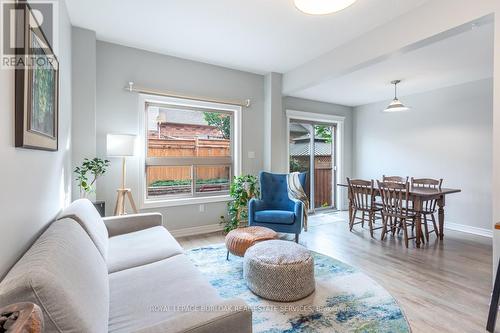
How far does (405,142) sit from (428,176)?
797 mm

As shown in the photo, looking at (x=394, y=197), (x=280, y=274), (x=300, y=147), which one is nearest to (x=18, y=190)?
(x=280, y=274)

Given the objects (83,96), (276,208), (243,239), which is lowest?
(243,239)

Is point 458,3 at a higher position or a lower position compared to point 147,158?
higher

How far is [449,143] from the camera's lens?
15.1ft

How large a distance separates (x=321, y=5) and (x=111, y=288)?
231 centimetres

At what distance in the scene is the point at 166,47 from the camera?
3521mm

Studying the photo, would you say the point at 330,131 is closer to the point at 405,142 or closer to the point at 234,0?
the point at 405,142

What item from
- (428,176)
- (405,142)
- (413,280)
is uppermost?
(405,142)

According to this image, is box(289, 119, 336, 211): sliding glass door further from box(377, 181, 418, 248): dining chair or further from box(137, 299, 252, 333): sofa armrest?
box(137, 299, 252, 333): sofa armrest

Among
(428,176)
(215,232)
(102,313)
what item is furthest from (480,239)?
(102,313)

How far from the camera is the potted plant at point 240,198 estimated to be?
3.99 m

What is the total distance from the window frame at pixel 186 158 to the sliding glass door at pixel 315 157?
1.53m

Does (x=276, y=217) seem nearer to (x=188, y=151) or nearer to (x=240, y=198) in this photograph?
(x=240, y=198)

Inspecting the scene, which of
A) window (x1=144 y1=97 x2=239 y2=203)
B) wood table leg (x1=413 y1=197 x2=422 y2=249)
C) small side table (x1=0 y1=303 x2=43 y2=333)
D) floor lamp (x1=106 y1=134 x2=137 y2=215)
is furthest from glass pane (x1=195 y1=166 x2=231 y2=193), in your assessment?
small side table (x1=0 y1=303 x2=43 y2=333)
